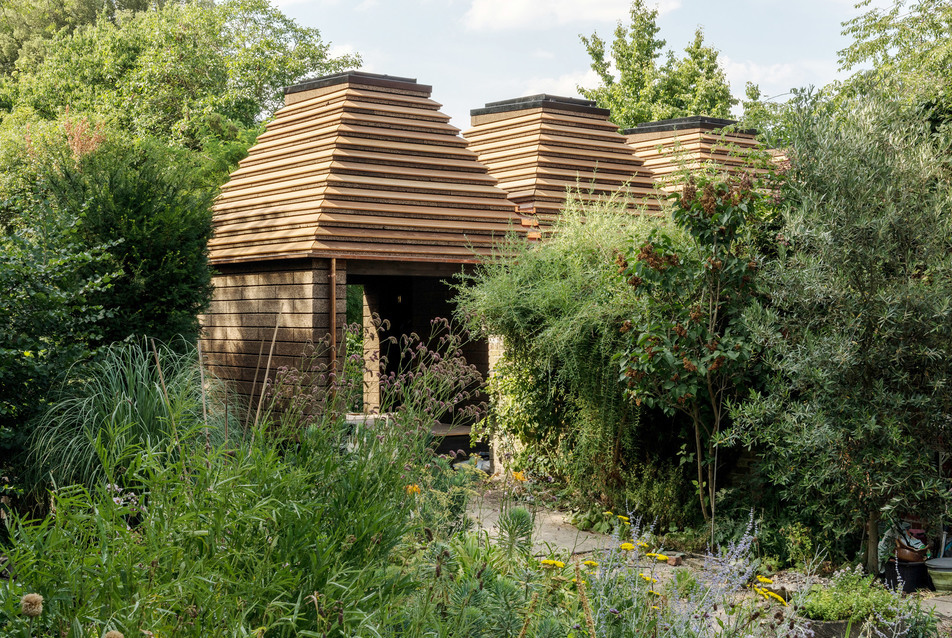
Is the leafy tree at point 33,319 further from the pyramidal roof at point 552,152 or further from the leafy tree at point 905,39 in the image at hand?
the leafy tree at point 905,39

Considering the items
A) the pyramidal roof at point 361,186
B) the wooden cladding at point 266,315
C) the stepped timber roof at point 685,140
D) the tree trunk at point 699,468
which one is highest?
the stepped timber roof at point 685,140

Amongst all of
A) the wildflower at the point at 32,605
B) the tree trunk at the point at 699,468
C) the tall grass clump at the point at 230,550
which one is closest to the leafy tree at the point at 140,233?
the tall grass clump at the point at 230,550

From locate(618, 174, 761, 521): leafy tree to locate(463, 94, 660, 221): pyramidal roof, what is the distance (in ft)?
16.1

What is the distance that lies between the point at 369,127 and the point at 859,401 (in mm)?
7353

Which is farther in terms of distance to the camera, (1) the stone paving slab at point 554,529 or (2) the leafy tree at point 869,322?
(1) the stone paving slab at point 554,529

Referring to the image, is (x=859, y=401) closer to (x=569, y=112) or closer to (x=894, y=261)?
(x=894, y=261)

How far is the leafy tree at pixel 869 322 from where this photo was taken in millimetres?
5477

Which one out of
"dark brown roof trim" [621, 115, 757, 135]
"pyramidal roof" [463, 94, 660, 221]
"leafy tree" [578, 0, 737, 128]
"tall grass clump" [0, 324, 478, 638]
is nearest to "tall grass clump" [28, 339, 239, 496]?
"tall grass clump" [0, 324, 478, 638]

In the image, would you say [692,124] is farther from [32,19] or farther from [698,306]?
[32,19]

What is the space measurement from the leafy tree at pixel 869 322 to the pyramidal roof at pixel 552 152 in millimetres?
5928

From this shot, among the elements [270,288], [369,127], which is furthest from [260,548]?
[369,127]

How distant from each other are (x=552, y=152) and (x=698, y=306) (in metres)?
6.38

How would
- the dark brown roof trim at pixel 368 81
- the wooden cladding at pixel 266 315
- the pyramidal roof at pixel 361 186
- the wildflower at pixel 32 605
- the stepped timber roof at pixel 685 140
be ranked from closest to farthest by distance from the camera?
1. the wildflower at pixel 32 605
2. the wooden cladding at pixel 266 315
3. the pyramidal roof at pixel 361 186
4. the dark brown roof trim at pixel 368 81
5. the stepped timber roof at pixel 685 140

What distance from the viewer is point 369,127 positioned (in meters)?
10.9
